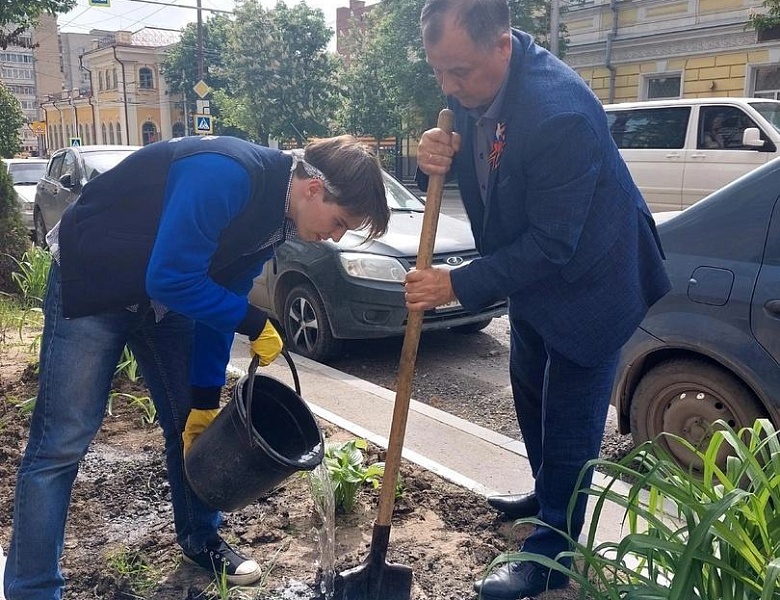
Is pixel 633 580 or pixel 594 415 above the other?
pixel 594 415

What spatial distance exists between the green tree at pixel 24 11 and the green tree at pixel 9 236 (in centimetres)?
248

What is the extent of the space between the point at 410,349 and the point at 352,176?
0.64m

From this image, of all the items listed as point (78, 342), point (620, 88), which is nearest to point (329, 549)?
point (78, 342)

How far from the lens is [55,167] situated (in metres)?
11.1

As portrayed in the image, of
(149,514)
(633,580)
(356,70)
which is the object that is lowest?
(149,514)

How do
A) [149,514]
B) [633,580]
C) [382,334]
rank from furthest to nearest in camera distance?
1. [382,334]
2. [149,514]
3. [633,580]

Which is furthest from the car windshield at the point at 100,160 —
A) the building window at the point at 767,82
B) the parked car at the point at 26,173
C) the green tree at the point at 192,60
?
the green tree at the point at 192,60

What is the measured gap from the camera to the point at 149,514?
3115mm

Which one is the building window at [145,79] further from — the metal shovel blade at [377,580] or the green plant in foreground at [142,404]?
the metal shovel blade at [377,580]

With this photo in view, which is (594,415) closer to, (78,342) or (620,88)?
(78,342)

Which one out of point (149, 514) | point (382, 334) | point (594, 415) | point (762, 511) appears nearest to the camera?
point (762, 511)

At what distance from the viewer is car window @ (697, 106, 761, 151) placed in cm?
1122

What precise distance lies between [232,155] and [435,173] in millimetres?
717

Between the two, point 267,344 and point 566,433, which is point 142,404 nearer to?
point 267,344
